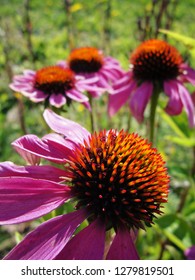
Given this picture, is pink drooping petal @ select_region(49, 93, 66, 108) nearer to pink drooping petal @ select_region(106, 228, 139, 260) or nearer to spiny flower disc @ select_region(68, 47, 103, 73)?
spiny flower disc @ select_region(68, 47, 103, 73)

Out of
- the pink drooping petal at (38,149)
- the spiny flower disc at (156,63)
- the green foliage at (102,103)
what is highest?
the spiny flower disc at (156,63)

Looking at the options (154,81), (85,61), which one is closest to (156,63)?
(154,81)

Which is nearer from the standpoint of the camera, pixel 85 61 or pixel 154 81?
pixel 154 81

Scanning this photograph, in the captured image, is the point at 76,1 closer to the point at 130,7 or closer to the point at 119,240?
the point at 130,7

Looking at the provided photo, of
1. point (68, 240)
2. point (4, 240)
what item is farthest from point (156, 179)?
point (4, 240)

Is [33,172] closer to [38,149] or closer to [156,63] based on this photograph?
[38,149]

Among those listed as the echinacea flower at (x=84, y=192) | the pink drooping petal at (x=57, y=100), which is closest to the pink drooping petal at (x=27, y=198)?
the echinacea flower at (x=84, y=192)

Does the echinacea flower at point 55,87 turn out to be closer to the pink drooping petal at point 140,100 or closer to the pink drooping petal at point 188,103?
the pink drooping petal at point 140,100
